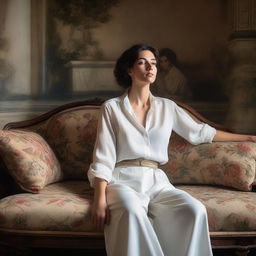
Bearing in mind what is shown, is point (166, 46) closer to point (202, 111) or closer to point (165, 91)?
point (165, 91)

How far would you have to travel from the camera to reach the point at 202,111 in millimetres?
2756

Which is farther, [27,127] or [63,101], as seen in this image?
[63,101]

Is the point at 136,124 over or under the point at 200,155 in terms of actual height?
over

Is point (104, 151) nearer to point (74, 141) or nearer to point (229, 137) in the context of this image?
point (74, 141)

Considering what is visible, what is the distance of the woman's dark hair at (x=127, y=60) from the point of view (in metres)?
Answer: 2.11

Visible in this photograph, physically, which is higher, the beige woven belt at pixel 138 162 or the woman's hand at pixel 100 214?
the beige woven belt at pixel 138 162

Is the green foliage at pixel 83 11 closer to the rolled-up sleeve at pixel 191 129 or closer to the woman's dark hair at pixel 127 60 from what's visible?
the woman's dark hair at pixel 127 60

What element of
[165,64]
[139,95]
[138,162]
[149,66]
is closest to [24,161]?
[138,162]

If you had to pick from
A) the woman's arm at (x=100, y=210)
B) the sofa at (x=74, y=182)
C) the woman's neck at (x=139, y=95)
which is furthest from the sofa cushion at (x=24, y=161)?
the woman's neck at (x=139, y=95)

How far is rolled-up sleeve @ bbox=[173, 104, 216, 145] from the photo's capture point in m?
2.20

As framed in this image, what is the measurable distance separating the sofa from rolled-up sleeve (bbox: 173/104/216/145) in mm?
68

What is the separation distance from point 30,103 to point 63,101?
0.22 m

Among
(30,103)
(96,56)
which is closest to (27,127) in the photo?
(30,103)

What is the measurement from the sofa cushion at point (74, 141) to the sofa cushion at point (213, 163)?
49cm
